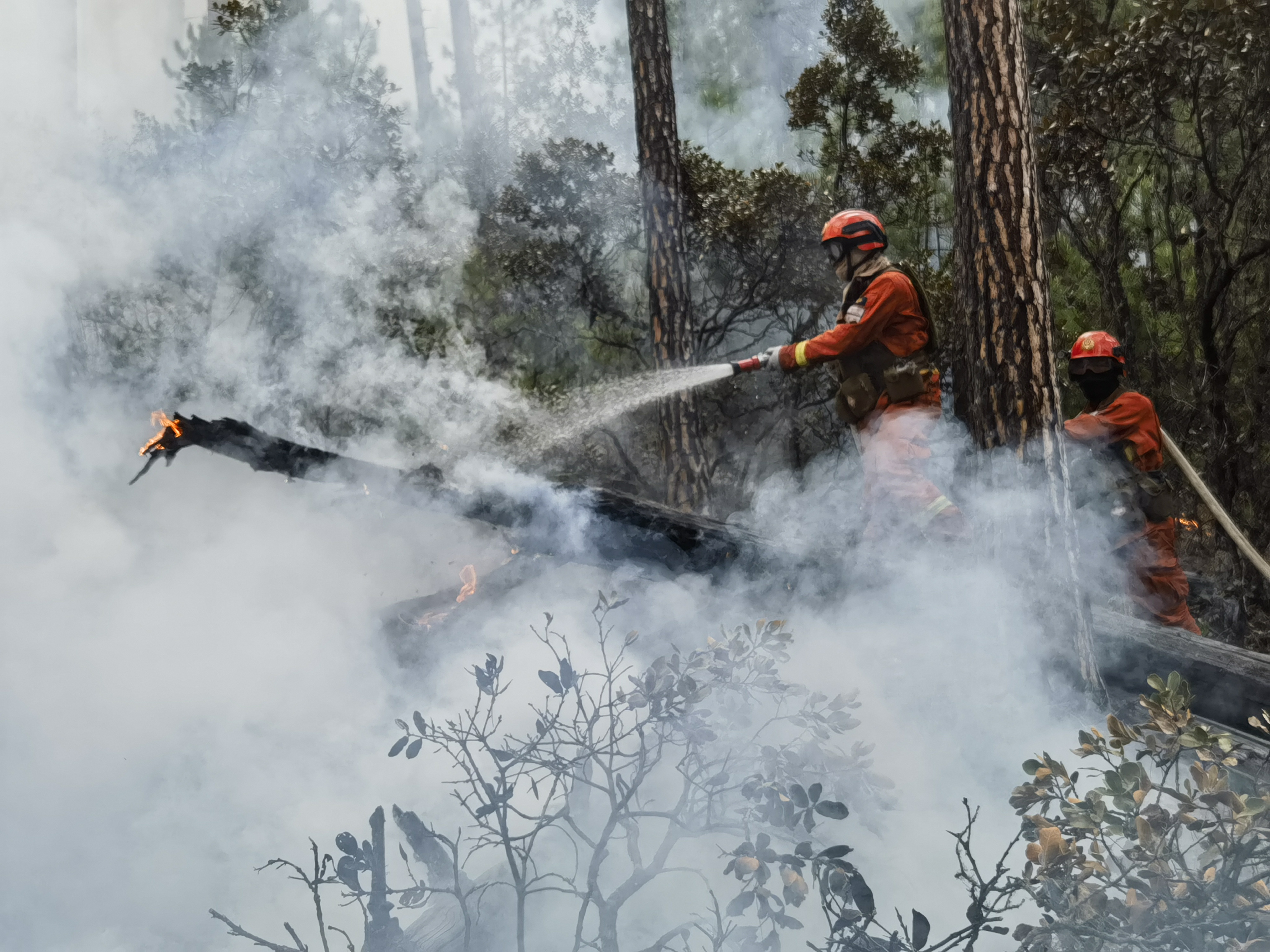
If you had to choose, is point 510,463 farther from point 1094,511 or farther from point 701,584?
point 1094,511

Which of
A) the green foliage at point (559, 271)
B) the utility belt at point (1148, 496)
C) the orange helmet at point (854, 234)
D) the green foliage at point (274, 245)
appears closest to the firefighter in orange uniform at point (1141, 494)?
the utility belt at point (1148, 496)

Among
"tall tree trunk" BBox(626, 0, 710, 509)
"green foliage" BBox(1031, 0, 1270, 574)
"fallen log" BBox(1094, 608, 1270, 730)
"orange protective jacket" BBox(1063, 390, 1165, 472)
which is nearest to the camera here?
"fallen log" BBox(1094, 608, 1270, 730)

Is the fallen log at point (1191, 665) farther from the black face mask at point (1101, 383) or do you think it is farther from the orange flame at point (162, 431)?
the orange flame at point (162, 431)

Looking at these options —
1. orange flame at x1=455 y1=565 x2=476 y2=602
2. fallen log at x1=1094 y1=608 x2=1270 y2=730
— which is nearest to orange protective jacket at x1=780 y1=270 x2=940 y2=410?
fallen log at x1=1094 y1=608 x2=1270 y2=730

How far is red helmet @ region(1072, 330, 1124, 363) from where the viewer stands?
4883 mm

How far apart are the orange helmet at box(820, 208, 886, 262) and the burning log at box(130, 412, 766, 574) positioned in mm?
1448

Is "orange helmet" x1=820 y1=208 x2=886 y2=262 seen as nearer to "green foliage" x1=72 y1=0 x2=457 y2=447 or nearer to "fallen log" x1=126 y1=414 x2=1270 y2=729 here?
"fallen log" x1=126 y1=414 x2=1270 y2=729

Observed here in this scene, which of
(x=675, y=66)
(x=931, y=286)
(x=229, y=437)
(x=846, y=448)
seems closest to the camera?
(x=229, y=437)

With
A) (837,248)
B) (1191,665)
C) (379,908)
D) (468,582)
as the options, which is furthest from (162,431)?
(1191,665)

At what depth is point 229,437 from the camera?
4172 mm

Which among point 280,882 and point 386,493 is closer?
point 280,882

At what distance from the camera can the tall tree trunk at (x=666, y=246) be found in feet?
23.1

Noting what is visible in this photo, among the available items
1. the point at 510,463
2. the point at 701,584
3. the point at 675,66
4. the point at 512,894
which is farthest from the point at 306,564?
the point at 675,66

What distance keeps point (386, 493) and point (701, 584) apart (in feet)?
5.14
